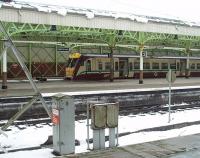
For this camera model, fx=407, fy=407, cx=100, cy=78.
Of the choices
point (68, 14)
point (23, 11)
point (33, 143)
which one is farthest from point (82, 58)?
point (33, 143)

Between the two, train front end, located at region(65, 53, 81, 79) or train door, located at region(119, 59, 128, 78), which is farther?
train door, located at region(119, 59, 128, 78)

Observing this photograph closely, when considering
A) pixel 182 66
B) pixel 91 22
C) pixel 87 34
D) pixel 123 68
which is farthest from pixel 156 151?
pixel 182 66

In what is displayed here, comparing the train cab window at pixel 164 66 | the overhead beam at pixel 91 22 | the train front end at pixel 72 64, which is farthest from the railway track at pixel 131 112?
the train cab window at pixel 164 66

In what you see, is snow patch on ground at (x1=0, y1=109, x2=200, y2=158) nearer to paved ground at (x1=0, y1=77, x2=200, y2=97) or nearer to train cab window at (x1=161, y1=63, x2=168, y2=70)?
paved ground at (x1=0, y1=77, x2=200, y2=97)

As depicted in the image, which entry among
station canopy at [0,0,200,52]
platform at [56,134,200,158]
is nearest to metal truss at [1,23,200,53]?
station canopy at [0,0,200,52]

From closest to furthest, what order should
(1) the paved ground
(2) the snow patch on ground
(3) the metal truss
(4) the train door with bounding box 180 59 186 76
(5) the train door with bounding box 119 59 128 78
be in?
(2) the snow patch on ground < (1) the paved ground < (3) the metal truss < (5) the train door with bounding box 119 59 128 78 < (4) the train door with bounding box 180 59 186 76

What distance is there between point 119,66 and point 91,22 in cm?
1058

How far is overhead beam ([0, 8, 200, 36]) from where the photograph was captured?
2300 cm

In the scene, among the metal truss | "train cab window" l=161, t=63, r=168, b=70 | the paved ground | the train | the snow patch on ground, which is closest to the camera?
the snow patch on ground

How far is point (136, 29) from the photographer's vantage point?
30000mm

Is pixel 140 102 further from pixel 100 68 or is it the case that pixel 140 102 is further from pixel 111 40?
pixel 100 68

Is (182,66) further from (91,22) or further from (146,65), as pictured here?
(91,22)

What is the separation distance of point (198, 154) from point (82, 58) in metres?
25.9

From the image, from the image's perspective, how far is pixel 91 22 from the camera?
26891 mm
